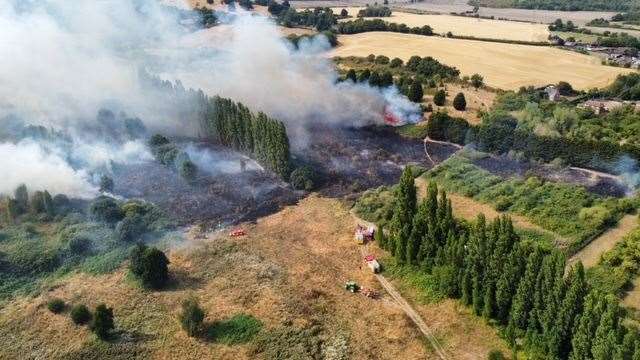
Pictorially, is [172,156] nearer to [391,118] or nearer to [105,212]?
[105,212]

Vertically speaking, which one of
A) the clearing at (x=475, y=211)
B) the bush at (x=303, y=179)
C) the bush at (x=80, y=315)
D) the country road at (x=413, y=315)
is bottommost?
the country road at (x=413, y=315)

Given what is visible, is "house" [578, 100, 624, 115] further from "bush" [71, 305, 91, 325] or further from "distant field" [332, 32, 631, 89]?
"bush" [71, 305, 91, 325]

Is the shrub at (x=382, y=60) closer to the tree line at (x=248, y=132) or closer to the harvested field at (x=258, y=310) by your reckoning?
the tree line at (x=248, y=132)

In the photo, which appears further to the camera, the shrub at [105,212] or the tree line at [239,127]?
the tree line at [239,127]

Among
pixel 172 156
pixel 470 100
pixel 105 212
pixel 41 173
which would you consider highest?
pixel 470 100

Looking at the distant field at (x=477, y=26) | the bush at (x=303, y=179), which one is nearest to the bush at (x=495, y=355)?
the bush at (x=303, y=179)

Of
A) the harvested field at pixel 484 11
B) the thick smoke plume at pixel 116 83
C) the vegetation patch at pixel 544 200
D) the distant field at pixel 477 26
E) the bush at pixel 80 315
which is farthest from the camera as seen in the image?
the harvested field at pixel 484 11

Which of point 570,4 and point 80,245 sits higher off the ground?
point 570,4

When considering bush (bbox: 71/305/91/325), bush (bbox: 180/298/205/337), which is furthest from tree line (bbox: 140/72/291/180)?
bush (bbox: 71/305/91/325)

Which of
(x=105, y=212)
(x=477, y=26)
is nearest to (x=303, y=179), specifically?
(x=105, y=212)
